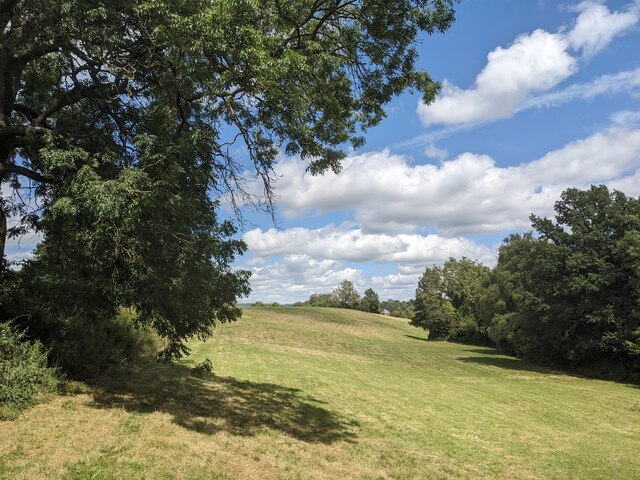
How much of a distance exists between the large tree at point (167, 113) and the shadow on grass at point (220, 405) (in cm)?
Answer: 208

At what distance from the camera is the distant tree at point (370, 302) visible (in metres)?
164

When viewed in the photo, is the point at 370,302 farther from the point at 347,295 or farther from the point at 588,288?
the point at 588,288

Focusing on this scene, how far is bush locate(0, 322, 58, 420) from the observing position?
31.8 ft

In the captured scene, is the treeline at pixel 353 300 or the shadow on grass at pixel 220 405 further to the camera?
the treeline at pixel 353 300

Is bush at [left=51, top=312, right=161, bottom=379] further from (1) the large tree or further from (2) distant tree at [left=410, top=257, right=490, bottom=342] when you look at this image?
(2) distant tree at [left=410, top=257, right=490, bottom=342]

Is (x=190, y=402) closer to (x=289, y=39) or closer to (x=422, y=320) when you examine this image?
(x=289, y=39)

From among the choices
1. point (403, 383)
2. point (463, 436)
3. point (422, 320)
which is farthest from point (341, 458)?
point (422, 320)

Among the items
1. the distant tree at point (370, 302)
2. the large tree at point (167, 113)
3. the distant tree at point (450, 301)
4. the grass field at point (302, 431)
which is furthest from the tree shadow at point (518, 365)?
the distant tree at point (370, 302)

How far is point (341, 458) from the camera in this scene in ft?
34.4

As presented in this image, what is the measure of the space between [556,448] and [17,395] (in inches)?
649

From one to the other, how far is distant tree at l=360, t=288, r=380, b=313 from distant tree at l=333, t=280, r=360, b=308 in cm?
343

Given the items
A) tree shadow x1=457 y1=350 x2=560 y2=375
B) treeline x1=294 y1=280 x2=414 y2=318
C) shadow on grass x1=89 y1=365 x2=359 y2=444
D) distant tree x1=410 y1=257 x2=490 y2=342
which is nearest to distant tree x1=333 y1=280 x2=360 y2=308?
treeline x1=294 y1=280 x2=414 y2=318

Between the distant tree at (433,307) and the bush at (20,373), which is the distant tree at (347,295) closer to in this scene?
the distant tree at (433,307)

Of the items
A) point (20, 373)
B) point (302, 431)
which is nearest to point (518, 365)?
point (302, 431)
